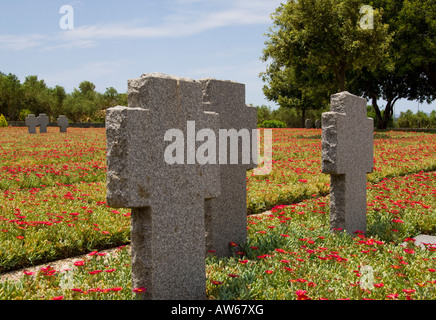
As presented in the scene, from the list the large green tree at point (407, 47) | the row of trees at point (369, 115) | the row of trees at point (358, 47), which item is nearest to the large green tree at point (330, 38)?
the row of trees at point (358, 47)

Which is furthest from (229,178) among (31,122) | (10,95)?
(10,95)

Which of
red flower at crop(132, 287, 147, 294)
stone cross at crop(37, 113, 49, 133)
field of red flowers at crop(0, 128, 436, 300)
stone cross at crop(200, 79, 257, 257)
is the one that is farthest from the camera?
stone cross at crop(37, 113, 49, 133)

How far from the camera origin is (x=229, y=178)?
5332 millimetres

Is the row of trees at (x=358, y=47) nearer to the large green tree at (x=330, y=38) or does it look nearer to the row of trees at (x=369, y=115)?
the large green tree at (x=330, y=38)

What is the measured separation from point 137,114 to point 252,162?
2633 mm

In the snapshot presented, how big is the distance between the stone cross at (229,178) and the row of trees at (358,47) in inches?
736

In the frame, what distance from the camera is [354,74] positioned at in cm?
3103

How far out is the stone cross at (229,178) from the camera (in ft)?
16.6

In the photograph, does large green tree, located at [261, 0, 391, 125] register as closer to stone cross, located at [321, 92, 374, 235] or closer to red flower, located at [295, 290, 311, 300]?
stone cross, located at [321, 92, 374, 235]

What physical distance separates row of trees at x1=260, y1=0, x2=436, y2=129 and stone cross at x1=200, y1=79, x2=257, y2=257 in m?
18.7

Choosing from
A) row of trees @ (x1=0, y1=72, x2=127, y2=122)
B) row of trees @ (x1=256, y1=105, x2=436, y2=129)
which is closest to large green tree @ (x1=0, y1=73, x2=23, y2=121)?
row of trees @ (x1=0, y1=72, x2=127, y2=122)

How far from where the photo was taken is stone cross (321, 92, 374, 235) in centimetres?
576

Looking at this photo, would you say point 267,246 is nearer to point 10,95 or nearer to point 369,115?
point 369,115

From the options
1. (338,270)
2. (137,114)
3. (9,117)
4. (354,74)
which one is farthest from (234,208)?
(9,117)
